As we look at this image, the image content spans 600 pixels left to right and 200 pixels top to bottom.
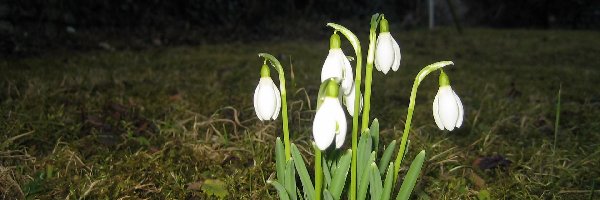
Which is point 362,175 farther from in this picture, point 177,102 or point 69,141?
point 177,102

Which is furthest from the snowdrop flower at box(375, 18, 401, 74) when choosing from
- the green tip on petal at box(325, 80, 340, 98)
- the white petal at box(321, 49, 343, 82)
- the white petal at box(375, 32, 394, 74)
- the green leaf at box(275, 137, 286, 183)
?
the green leaf at box(275, 137, 286, 183)

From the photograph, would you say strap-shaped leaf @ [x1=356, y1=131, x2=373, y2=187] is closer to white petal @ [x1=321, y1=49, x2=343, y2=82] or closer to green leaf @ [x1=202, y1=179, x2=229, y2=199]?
white petal @ [x1=321, y1=49, x2=343, y2=82]

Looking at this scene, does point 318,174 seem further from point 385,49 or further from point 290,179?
point 385,49

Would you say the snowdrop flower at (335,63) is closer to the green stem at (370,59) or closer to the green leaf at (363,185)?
the green stem at (370,59)

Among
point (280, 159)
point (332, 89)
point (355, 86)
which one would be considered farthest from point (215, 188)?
point (332, 89)

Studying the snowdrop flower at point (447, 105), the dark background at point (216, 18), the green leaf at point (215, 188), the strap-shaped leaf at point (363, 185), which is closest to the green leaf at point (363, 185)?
the strap-shaped leaf at point (363, 185)
